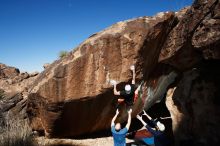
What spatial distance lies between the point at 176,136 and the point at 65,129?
12.6 ft

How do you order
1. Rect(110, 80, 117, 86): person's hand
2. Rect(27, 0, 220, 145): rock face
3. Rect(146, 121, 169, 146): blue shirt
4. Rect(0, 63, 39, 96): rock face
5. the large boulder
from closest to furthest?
Rect(146, 121, 169, 146): blue shirt < Rect(27, 0, 220, 145): rock face < Rect(110, 80, 117, 86): person's hand < the large boulder < Rect(0, 63, 39, 96): rock face

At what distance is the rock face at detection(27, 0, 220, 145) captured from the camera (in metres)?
8.66

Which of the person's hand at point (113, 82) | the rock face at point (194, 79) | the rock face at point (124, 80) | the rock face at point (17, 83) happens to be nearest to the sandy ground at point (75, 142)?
the rock face at point (124, 80)

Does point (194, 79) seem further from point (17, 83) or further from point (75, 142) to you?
point (17, 83)

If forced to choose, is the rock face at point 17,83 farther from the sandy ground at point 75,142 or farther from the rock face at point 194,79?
the rock face at point 194,79

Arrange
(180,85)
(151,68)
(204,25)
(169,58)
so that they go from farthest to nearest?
(151,68)
(180,85)
(169,58)
(204,25)

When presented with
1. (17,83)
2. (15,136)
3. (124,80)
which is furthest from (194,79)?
(17,83)

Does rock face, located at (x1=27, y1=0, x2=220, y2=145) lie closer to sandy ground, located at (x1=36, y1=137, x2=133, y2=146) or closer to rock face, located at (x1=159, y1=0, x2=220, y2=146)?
rock face, located at (x1=159, y1=0, x2=220, y2=146)

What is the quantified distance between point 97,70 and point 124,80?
0.95 m

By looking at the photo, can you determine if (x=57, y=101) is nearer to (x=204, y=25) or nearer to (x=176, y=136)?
(x=176, y=136)

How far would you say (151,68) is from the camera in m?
10.5

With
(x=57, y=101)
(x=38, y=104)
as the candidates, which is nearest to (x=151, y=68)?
(x=57, y=101)

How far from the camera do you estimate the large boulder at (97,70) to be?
9.41m

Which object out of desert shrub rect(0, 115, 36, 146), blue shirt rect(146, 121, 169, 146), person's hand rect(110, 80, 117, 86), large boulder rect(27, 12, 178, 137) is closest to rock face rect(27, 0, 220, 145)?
large boulder rect(27, 12, 178, 137)
